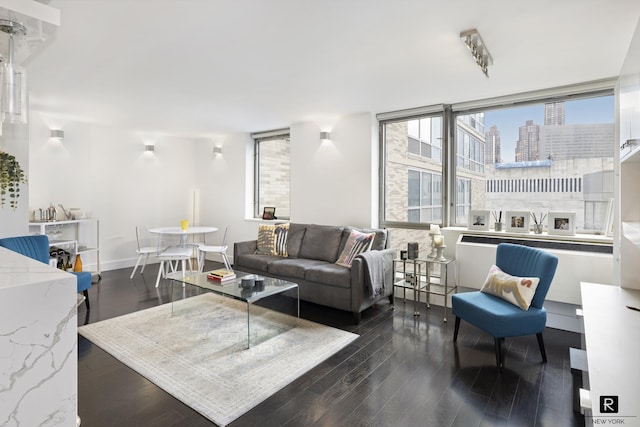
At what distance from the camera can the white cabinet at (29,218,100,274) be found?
4.80 meters

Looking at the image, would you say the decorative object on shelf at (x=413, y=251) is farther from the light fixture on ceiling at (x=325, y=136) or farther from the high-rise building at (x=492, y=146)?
the light fixture on ceiling at (x=325, y=136)

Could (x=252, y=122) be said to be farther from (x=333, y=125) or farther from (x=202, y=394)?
(x=202, y=394)

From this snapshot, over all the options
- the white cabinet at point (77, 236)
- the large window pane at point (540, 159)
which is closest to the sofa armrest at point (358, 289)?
the large window pane at point (540, 159)

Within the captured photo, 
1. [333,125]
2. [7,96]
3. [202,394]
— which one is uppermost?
[333,125]

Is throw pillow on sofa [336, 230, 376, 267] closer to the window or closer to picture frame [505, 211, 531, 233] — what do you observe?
picture frame [505, 211, 531, 233]

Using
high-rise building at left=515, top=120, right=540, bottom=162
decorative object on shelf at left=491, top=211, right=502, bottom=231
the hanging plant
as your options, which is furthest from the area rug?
high-rise building at left=515, top=120, right=540, bottom=162

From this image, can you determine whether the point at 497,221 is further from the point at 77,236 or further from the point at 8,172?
the point at 77,236

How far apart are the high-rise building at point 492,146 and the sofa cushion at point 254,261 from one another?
2909 millimetres

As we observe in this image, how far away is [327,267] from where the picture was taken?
3.90 metres

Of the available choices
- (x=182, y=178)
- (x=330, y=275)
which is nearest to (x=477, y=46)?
(x=330, y=275)

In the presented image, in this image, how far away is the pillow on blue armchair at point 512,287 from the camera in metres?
2.65

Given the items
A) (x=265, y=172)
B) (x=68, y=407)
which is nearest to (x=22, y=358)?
(x=68, y=407)

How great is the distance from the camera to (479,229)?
395 centimetres

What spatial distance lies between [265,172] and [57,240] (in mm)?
3377
